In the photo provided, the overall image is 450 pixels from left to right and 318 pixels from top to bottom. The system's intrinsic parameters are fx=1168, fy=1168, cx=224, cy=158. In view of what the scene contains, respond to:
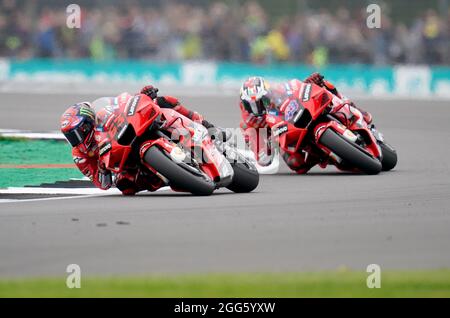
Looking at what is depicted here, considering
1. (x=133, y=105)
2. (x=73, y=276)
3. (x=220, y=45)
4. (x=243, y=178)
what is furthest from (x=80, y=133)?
(x=220, y=45)

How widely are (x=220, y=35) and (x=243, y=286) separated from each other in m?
20.4

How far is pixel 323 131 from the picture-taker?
1297 cm

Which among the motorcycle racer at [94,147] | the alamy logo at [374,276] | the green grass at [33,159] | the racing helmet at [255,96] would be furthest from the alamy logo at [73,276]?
the racing helmet at [255,96]

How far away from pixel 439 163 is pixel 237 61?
43.3ft

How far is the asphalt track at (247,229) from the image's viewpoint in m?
8.06

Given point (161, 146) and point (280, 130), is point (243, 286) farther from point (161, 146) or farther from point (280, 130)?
point (280, 130)

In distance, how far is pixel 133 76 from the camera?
28.4 meters

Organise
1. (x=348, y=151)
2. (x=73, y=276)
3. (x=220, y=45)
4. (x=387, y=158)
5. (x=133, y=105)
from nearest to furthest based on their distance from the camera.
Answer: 1. (x=73, y=276)
2. (x=133, y=105)
3. (x=348, y=151)
4. (x=387, y=158)
5. (x=220, y=45)

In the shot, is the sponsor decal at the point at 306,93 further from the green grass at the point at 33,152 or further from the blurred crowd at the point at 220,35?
the blurred crowd at the point at 220,35

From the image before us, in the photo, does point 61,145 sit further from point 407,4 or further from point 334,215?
point 407,4

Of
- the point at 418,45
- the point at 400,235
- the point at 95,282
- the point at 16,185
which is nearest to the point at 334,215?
the point at 400,235

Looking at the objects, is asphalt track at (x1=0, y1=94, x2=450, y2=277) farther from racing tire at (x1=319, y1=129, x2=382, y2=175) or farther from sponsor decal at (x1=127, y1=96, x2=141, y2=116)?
sponsor decal at (x1=127, y1=96, x2=141, y2=116)

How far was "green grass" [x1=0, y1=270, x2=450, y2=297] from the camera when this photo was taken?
716 centimetres

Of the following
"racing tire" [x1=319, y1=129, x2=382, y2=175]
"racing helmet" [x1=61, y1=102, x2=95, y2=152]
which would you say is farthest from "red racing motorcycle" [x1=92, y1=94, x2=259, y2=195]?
"racing tire" [x1=319, y1=129, x2=382, y2=175]
